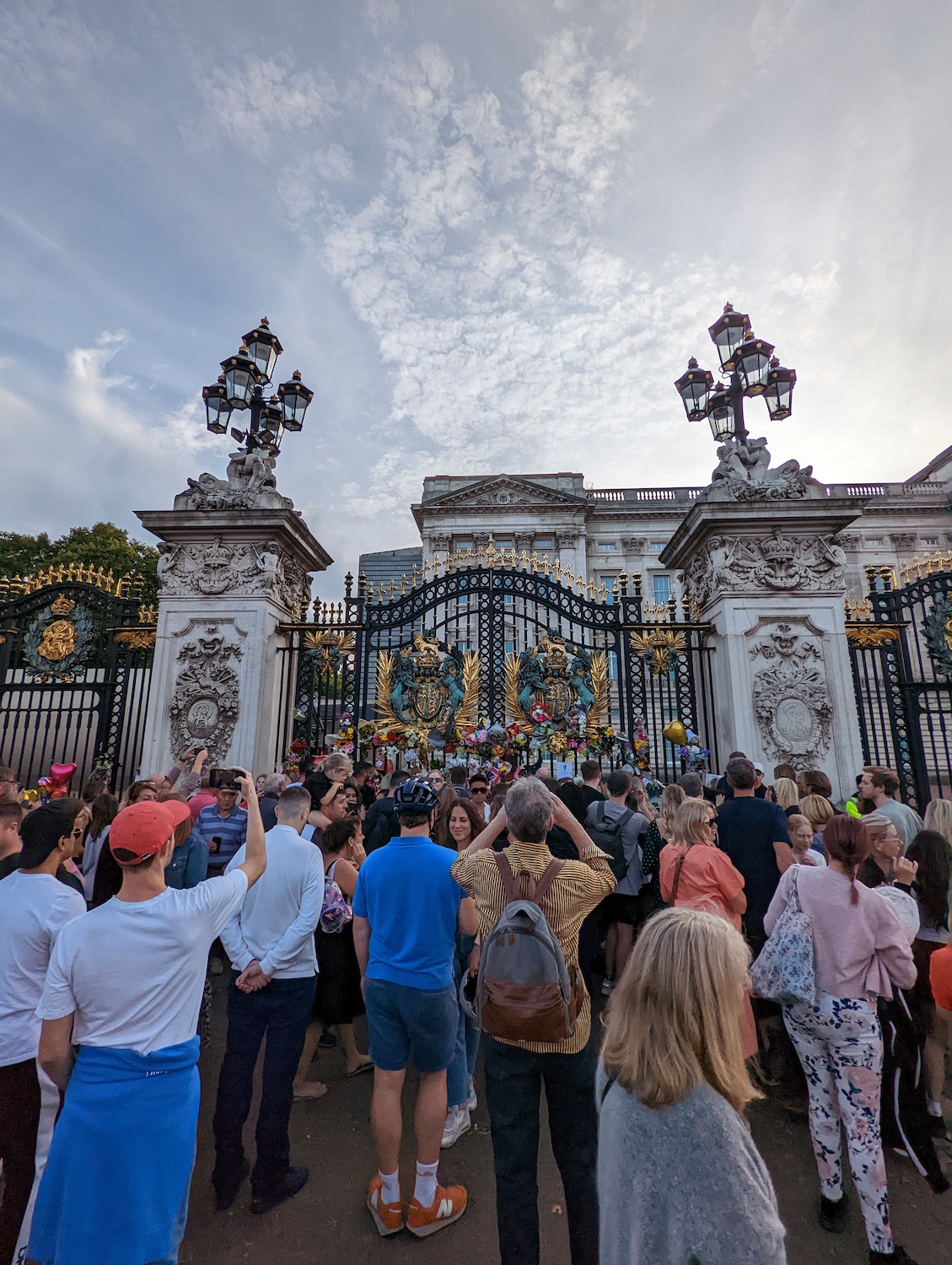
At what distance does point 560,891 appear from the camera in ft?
9.01

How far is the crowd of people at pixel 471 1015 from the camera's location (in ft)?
5.16

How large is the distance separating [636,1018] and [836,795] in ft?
28.9

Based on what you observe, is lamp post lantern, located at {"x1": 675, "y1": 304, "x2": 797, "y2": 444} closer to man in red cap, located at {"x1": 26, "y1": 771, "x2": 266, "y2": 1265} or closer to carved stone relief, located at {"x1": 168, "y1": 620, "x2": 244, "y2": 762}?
carved stone relief, located at {"x1": 168, "y1": 620, "x2": 244, "y2": 762}

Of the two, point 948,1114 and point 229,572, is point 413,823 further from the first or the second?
point 229,572

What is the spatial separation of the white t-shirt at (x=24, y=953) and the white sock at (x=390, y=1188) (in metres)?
1.72

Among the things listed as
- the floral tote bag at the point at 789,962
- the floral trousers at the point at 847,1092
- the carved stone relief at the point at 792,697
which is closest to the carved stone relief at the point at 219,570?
the carved stone relief at the point at 792,697

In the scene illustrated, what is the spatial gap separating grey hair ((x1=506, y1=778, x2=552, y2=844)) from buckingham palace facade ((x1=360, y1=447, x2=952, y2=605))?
25.2 meters

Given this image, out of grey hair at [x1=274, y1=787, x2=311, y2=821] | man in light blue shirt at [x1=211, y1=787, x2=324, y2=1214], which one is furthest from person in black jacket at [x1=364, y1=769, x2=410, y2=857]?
man in light blue shirt at [x1=211, y1=787, x2=324, y2=1214]

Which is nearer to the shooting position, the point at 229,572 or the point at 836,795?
the point at 836,795

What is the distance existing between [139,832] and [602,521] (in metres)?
32.1

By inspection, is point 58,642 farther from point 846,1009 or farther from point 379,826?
point 846,1009

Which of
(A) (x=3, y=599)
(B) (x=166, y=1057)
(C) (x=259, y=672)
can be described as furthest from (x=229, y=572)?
(B) (x=166, y=1057)

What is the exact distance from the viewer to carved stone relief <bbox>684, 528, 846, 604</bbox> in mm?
Result: 9734

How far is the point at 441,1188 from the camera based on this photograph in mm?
3086
